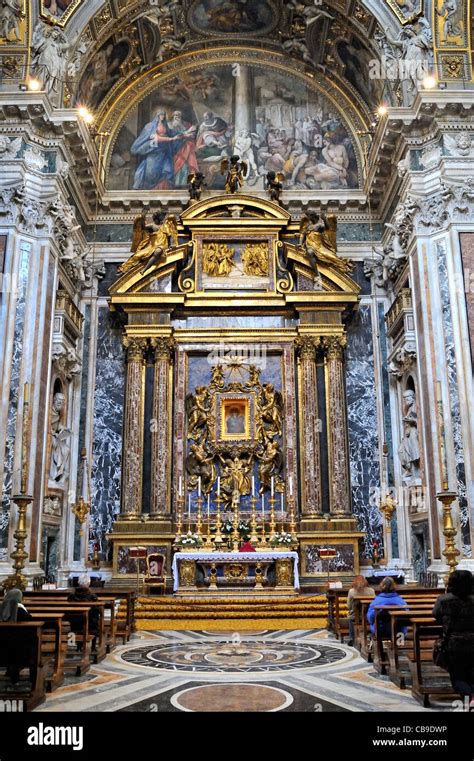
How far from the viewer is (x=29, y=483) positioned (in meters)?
13.3

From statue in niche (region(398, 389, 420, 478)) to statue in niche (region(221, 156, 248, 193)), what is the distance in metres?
7.15

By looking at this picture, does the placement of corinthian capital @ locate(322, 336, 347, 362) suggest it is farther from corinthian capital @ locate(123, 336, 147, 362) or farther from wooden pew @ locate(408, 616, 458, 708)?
wooden pew @ locate(408, 616, 458, 708)

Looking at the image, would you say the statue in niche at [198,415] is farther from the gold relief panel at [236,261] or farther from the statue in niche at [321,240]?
the statue in niche at [321,240]

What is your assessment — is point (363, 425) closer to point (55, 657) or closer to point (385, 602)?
point (385, 602)

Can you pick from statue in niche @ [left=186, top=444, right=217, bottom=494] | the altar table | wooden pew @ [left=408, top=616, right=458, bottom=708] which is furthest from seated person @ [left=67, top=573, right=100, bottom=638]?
statue in niche @ [left=186, top=444, right=217, bottom=494]

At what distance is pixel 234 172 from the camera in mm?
18625

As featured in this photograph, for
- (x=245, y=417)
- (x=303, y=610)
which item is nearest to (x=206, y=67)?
(x=245, y=417)

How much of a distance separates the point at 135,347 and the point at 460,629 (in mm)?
13076

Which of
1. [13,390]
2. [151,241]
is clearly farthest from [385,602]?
[151,241]

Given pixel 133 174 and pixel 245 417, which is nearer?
pixel 245 417

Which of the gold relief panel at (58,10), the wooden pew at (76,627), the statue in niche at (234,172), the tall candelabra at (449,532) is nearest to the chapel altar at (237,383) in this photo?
the statue in niche at (234,172)

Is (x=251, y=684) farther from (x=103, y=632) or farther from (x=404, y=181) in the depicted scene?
(x=404, y=181)
